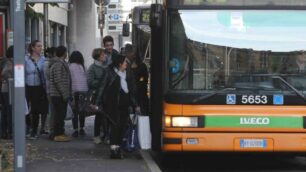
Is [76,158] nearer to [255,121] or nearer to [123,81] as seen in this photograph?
[123,81]

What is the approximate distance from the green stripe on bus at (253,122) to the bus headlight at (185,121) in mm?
170

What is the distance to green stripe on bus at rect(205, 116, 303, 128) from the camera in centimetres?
971

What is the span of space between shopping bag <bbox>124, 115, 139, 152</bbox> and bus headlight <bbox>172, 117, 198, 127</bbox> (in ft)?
5.76

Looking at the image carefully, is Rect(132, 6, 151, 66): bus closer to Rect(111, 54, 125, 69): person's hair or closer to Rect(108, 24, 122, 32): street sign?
Rect(111, 54, 125, 69): person's hair

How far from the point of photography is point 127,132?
38.1ft

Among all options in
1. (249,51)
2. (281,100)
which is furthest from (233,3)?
(281,100)

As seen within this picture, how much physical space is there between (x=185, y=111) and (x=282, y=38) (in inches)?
67.9

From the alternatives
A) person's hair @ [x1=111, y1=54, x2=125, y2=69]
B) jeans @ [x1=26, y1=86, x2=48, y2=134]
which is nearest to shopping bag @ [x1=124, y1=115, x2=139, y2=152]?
person's hair @ [x1=111, y1=54, x2=125, y2=69]

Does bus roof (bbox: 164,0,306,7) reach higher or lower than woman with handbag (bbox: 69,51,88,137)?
higher

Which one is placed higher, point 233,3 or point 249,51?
point 233,3

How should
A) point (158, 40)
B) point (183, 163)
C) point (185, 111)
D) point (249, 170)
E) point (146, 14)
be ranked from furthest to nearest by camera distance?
1. point (146, 14)
2. point (183, 163)
3. point (249, 170)
4. point (158, 40)
5. point (185, 111)

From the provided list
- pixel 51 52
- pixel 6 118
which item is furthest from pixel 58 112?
pixel 51 52

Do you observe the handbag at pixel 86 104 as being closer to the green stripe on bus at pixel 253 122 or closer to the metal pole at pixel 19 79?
the green stripe on bus at pixel 253 122

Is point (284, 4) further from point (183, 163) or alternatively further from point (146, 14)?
point (146, 14)
